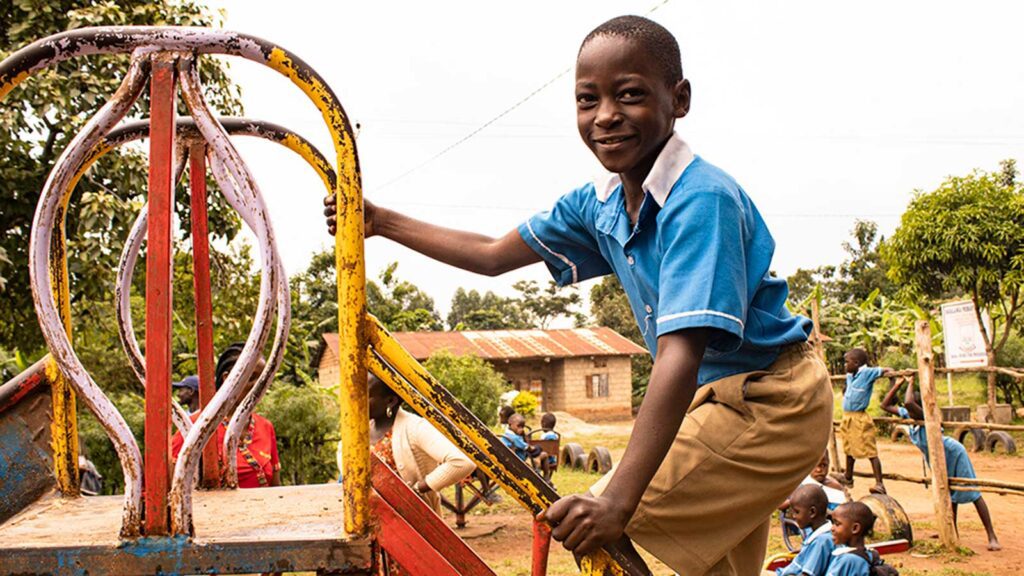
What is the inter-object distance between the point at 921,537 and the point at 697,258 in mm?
7532

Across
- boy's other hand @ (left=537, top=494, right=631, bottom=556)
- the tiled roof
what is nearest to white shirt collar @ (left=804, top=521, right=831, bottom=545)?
boy's other hand @ (left=537, top=494, right=631, bottom=556)

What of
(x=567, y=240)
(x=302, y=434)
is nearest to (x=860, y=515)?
(x=567, y=240)

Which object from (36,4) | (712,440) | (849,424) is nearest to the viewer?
(712,440)

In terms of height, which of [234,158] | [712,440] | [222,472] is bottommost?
[222,472]

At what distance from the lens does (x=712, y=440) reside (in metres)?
1.70

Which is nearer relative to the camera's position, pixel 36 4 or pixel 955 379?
pixel 36 4

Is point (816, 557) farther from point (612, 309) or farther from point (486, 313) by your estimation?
point (486, 313)

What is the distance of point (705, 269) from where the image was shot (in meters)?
1.57

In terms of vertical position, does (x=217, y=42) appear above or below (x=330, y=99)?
above

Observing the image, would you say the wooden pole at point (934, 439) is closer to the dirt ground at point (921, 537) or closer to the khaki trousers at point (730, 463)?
the dirt ground at point (921, 537)

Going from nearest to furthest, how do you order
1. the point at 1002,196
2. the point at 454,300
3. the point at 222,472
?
the point at 222,472 → the point at 1002,196 → the point at 454,300

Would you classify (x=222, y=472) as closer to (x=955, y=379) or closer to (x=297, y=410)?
(x=297, y=410)

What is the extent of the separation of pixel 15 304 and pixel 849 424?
308 inches

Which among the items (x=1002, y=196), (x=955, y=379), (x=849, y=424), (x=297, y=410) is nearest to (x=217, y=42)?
(x=297, y=410)
